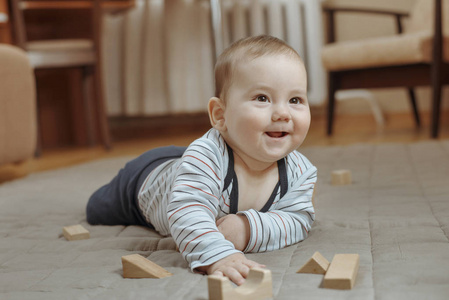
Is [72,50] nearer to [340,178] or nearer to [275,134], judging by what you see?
[340,178]

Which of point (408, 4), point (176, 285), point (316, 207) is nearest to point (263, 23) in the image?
point (408, 4)

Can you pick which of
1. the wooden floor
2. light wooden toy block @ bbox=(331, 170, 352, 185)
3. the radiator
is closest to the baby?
light wooden toy block @ bbox=(331, 170, 352, 185)

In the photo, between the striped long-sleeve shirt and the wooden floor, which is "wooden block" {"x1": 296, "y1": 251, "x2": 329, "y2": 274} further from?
the wooden floor

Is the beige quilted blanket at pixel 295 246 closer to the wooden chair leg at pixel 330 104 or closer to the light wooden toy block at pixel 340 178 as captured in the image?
the light wooden toy block at pixel 340 178

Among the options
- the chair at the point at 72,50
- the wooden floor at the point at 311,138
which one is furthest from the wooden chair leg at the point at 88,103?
the wooden floor at the point at 311,138

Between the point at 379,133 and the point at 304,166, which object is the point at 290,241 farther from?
the point at 379,133

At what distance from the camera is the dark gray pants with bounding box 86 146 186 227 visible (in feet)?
3.59

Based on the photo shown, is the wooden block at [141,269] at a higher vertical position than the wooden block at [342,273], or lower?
lower

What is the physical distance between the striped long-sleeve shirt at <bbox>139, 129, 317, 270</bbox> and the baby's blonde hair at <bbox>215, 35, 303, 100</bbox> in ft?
0.30

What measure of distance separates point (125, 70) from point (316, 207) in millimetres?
2373

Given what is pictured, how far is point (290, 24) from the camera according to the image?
10.5ft

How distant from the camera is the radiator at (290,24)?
3189 millimetres

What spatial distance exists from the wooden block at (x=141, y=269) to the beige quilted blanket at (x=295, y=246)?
14 mm

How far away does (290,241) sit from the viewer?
0.87 m
